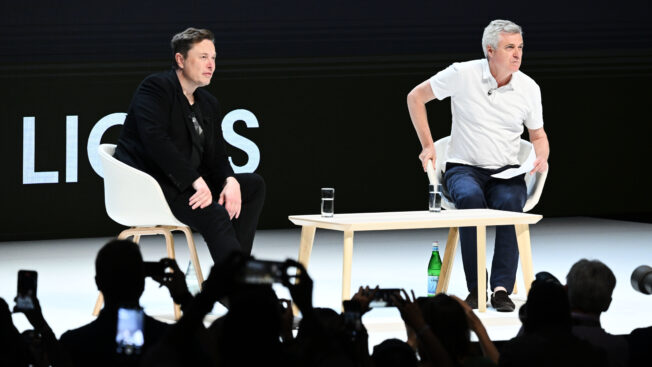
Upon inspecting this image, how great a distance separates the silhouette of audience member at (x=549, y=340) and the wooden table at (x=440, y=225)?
1.89 meters

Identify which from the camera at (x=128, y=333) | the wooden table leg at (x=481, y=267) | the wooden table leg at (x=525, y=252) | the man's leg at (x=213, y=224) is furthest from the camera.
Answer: the wooden table leg at (x=525, y=252)

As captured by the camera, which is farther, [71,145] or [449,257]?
[71,145]

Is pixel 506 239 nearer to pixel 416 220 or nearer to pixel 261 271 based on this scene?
pixel 416 220

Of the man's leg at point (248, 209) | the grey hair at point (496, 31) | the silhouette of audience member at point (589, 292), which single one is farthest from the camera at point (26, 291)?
the grey hair at point (496, 31)

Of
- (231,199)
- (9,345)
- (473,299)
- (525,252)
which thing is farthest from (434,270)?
(9,345)

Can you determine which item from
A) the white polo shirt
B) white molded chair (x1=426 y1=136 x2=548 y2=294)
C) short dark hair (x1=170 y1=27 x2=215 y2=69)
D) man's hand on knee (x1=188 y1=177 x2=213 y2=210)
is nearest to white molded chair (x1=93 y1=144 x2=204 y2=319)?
man's hand on knee (x1=188 y1=177 x2=213 y2=210)

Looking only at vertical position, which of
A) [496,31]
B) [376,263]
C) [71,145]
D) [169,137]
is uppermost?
[496,31]

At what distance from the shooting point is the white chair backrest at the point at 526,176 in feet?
18.2

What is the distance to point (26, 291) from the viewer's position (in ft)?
8.71

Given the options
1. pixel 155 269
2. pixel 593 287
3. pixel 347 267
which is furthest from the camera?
pixel 347 267

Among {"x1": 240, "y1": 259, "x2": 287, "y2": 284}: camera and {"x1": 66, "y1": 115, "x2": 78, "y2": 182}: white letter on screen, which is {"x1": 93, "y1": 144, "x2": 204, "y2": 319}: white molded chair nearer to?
{"x1": 66, "y1": 115, "x2": 78, "y2": 182}: white letter on screen

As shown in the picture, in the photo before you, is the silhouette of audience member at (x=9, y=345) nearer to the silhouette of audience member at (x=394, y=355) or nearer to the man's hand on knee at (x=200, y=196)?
the silhouette of audience member at (x=394, y=355)

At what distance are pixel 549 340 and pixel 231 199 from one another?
2430 mm

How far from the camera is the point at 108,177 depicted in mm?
4961
